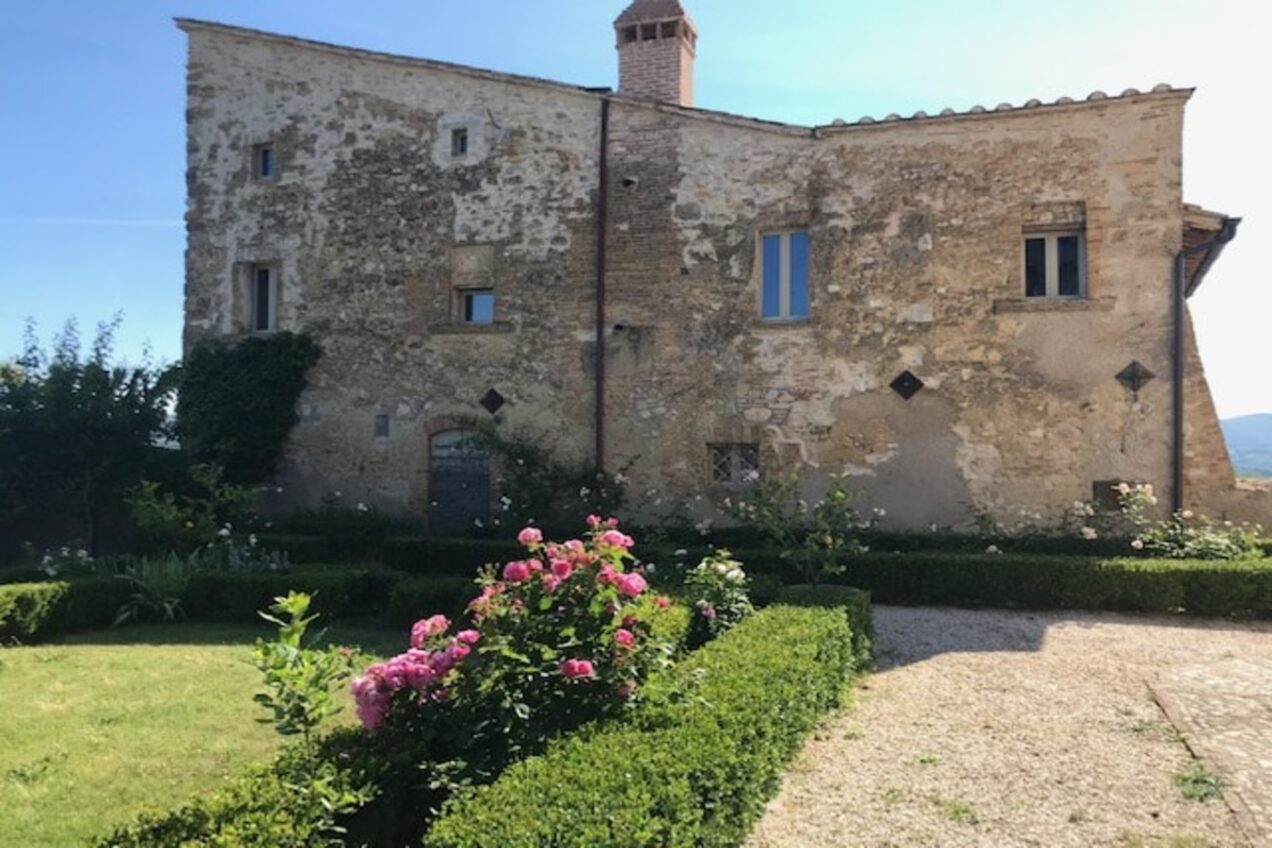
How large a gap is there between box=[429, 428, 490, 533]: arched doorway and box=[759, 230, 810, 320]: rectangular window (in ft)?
17.1

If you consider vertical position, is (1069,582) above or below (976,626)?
above

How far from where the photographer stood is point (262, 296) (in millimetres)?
16516

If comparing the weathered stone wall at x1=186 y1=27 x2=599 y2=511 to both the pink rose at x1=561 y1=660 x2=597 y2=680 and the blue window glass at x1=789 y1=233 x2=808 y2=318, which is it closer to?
the blue window glass at x1=789 y1=233 x2=808 y2=318

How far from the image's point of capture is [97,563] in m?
11.0

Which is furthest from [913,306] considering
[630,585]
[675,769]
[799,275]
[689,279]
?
[675,769]

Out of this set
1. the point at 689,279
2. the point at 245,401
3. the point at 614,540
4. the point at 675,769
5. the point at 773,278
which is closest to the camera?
the point at 675,769

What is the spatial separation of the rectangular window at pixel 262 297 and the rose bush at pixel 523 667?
13.3 m

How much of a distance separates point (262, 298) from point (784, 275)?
965cm

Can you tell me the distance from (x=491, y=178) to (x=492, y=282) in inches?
69.0

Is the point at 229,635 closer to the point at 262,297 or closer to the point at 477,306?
the point at 477,306

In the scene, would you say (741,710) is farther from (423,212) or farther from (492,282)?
(423,212)

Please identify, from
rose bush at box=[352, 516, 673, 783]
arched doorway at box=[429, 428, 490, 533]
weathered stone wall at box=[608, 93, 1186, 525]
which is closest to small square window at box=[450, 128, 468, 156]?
weathered stone wall at box=[608, 93, 1186, 525]

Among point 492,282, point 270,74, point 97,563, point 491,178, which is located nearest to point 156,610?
point 97,563

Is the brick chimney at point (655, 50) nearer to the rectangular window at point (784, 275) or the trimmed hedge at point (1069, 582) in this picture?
the rectangular window at point (784, 275)
